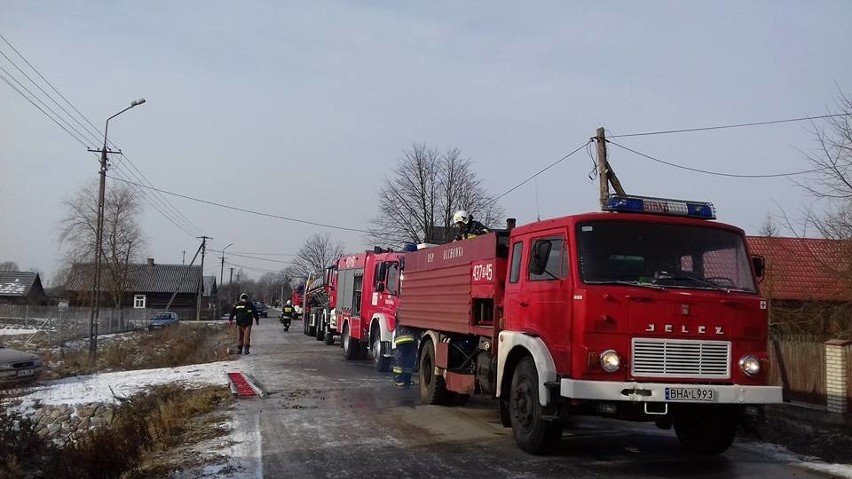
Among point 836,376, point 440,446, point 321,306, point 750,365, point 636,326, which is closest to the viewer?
point 636,326

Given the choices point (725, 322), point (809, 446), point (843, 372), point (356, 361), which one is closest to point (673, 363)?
point (725, 322)

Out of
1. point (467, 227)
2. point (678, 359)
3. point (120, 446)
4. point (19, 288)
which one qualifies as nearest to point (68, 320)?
point (120, 446)

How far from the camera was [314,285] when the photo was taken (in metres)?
32.4

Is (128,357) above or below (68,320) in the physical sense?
below

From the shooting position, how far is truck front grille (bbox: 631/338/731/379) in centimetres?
709

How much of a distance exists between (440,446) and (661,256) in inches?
131

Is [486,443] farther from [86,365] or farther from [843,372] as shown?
[86,365]

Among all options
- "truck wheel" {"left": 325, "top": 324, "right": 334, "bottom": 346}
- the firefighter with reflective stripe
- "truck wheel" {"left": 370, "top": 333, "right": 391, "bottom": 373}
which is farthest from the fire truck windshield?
"truck wheel" {"left": 325, "top": 324, "right": 334, "bottom": 346}

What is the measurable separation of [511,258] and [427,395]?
12.7 feet

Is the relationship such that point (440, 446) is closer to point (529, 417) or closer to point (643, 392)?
point (529, 417)

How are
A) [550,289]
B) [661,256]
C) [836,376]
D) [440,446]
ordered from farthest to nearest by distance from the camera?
[836,376] < [440,446] < [550,289] < [661,256]

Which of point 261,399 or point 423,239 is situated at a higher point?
point 423,239

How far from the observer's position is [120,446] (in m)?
8.89

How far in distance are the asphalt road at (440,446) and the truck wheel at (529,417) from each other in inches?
6.0
